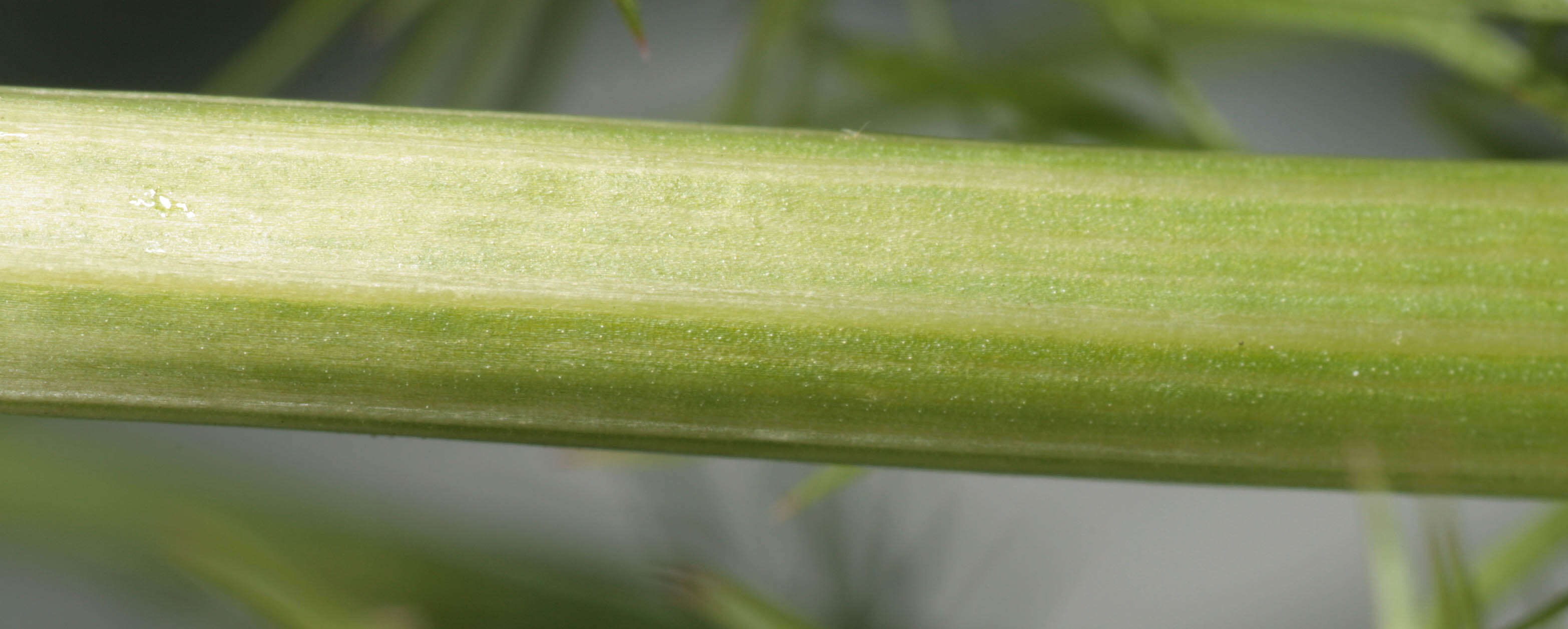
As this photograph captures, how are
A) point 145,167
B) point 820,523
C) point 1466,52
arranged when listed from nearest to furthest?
point 145,167
point 1466,52
point 820,523

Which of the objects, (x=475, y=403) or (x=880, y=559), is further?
(x=880, y=559)

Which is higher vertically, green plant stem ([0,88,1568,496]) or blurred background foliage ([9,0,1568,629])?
blurred background foliage ([9,0,1568,629])

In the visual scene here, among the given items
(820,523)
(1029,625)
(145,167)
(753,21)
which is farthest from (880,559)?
(145,167)

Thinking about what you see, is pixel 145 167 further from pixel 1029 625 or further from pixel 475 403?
pixel 1029 625

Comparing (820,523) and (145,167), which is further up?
(820,523)

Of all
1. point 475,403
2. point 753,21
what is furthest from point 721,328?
point 753,21

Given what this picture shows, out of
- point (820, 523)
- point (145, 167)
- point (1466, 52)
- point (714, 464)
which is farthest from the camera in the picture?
point (714, 464)

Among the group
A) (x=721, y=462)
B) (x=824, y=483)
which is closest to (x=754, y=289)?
(x=824, y=483)
